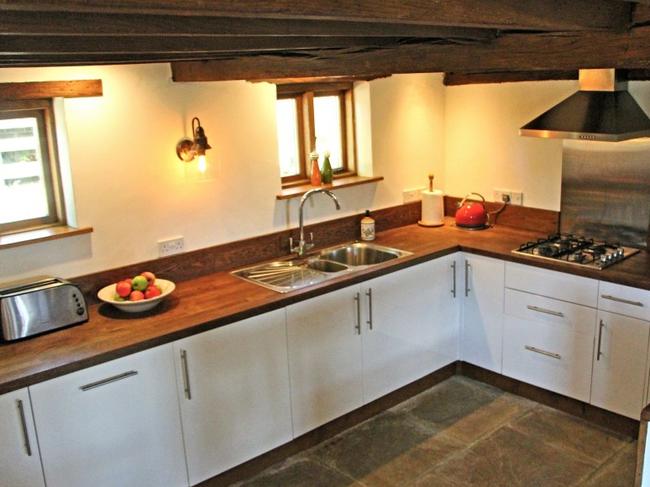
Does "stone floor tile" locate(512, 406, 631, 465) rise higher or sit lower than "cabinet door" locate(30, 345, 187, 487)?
lower

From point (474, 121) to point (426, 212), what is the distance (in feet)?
2.16

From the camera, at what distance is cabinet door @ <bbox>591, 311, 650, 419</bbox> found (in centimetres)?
331

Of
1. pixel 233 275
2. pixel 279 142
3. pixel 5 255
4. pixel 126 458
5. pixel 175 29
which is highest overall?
pixel 175 29

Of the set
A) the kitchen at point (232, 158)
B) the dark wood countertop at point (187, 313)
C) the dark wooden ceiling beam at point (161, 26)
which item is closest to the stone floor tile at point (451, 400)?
the dark wood countertop at point (187, 313)

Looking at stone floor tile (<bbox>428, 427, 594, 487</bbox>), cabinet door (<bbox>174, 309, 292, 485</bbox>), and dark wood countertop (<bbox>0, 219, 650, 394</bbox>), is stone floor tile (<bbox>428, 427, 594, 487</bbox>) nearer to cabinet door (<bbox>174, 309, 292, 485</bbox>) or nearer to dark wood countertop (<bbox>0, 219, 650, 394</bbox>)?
cabinet door (<bbox>174, 309, 292, 485</bbox>)

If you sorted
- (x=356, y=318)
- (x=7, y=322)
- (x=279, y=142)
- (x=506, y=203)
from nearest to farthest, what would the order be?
(x=7, y=322)
(x=356, y=318)
(x=279, y=142)
(x=506, y=203)

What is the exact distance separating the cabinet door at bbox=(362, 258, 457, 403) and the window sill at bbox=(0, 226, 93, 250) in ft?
4.70

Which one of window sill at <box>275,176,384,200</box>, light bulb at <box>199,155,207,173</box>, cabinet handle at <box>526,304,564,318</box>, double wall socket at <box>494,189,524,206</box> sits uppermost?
light bulb at <box>199,155,207,173</box>

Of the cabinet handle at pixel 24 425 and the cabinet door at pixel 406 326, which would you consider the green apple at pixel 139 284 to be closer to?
the cabinet handle at pixel 24 425

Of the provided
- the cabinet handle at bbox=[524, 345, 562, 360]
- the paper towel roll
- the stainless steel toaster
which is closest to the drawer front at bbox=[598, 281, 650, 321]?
the cabinet handle at bbox=[524, 345, 562, 360]

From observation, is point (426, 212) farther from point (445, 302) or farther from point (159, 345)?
point (159, 345)

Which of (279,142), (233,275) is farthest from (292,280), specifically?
(279,142)

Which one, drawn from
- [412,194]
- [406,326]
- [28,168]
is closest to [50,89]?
[28,168]

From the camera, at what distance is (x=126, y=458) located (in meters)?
2.78
